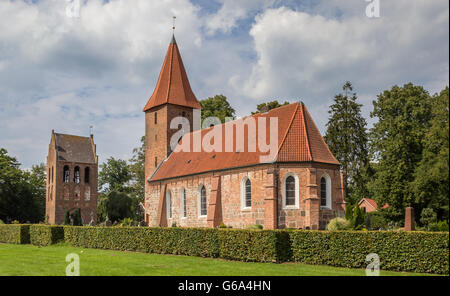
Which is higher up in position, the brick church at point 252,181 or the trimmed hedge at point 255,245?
the brick church at point 252,181

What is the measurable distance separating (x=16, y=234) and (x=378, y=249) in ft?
78.5

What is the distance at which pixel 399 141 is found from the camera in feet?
105

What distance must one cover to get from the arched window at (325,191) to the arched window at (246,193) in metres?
4.41

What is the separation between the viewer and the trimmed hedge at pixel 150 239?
61.2ft

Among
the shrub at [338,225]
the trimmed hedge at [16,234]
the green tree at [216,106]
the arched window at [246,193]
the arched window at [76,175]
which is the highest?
the green tree at [216,106]

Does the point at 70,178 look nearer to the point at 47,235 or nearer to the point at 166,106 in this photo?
the point at 166,106

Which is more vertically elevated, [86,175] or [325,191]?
[86,175]

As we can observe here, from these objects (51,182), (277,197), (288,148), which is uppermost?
(288,148)

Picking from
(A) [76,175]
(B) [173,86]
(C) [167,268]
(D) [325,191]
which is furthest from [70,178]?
(C) [167,268]

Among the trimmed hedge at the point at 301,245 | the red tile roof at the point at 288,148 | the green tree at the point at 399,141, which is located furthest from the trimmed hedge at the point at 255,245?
the green tree at the point at 399,141

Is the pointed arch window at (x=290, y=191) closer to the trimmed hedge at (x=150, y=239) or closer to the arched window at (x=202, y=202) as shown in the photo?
the arched window at (x=202, y=202)

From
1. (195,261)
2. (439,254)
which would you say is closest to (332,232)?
(439,254)
